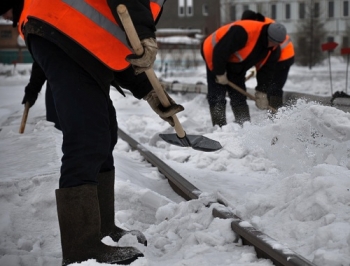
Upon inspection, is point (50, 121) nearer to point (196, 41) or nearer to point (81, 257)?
point (81, 257)

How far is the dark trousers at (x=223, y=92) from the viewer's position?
8219 millimetres

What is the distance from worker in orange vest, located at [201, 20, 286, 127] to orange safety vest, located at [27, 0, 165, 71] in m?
4.94

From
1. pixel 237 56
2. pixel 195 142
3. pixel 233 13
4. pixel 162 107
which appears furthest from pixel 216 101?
pixel 233 13

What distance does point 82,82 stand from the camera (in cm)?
281

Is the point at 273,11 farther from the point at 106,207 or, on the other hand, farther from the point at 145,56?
the point at 145,56

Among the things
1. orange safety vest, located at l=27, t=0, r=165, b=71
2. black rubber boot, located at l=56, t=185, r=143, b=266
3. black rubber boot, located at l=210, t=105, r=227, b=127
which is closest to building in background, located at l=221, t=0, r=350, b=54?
black rubber boot, located at l=210, t=105, r=227, b=127

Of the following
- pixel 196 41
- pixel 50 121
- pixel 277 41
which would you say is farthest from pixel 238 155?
pixel 196 41

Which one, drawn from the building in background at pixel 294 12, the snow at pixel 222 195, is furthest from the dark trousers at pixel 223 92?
the building in background at pixel 294 12

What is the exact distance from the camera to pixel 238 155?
5.78 m

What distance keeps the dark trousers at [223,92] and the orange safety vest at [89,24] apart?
5.31 m

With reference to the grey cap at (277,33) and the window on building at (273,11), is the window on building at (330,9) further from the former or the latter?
the grey cap at (277,33)

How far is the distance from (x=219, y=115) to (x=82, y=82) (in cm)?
538

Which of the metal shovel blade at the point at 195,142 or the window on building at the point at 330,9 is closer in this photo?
the metal shovel blade at the point at 195,142

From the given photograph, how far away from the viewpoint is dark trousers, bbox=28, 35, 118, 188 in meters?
2.76
